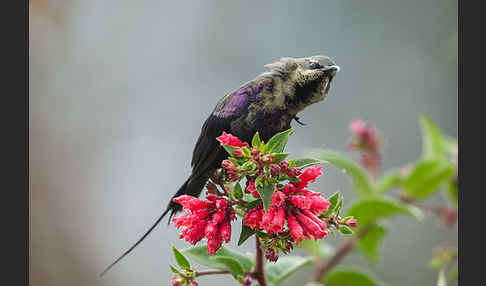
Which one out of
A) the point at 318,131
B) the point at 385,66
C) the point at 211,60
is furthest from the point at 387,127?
the point at 211,60

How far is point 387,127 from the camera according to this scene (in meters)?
2.66

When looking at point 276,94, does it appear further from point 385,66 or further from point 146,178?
point 385,66

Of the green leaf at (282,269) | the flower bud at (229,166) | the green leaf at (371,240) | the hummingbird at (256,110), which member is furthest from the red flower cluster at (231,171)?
the green leaf at (371,240)

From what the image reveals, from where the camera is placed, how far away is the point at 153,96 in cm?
196

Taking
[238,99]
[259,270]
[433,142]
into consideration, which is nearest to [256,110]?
[238,99]

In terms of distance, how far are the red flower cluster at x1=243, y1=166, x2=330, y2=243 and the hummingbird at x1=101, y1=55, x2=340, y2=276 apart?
13 cm

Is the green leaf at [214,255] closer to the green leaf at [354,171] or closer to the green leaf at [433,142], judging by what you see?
the green leaf at [354,171]

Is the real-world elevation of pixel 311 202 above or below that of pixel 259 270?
above

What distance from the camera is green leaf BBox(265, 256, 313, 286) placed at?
848 mm

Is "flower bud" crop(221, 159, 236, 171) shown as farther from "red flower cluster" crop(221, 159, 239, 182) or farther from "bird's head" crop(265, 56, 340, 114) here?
"bird's head" crop(265, 56, 340, 114)

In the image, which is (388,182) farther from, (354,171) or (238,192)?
(238,192)

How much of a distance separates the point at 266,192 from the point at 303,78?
23 cm

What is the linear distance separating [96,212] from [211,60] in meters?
0.88

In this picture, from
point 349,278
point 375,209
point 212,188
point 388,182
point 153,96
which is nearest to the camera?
point 212,188
